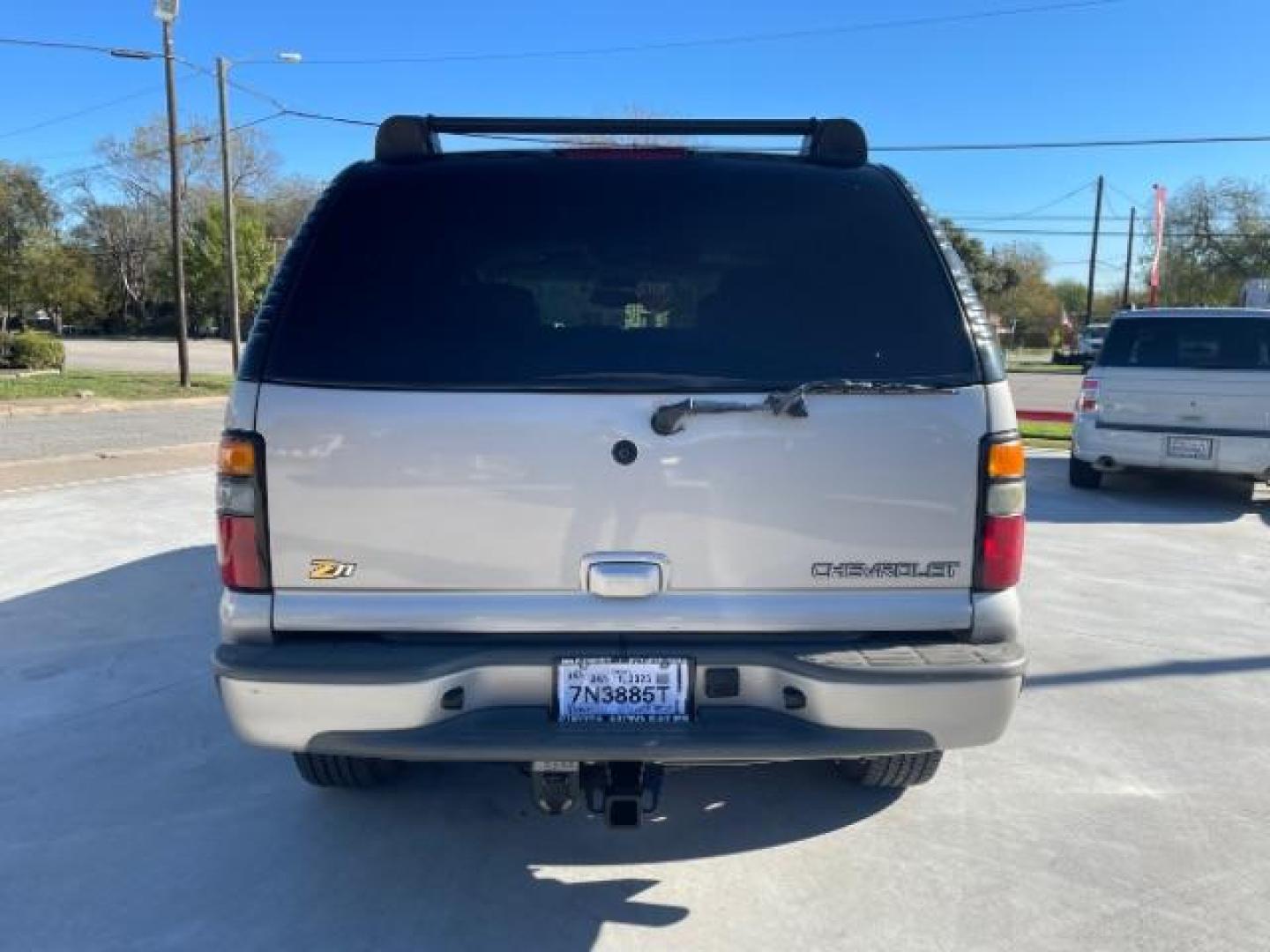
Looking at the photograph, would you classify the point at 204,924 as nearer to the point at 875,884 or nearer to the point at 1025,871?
the point at 875,884

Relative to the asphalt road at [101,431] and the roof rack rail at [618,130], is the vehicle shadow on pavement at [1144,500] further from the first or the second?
the asphalt road at [101,431]

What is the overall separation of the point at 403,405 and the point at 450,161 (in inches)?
32.9

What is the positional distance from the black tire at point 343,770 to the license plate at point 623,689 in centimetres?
98

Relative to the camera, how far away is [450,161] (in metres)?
2.92

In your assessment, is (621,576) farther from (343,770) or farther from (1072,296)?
(1072,296)

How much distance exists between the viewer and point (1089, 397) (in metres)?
9.50

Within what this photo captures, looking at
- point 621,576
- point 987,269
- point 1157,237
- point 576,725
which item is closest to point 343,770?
point 576,725

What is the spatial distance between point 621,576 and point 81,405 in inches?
691

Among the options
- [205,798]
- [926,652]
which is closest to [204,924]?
[205,798]

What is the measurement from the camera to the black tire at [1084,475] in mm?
9953

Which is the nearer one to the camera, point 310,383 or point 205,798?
point 310,383

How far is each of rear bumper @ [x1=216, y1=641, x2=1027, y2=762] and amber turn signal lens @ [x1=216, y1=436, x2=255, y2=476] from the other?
46 cm

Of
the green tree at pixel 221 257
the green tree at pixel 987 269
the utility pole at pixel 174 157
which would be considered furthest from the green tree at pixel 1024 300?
the utility pole at pixel 174 157

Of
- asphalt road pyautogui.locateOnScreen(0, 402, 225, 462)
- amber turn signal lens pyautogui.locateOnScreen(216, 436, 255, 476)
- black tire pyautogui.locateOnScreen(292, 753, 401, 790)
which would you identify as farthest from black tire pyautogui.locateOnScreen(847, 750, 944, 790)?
asphalt road pyautogui.locateOnScreen(0, 402, 225, 462)
